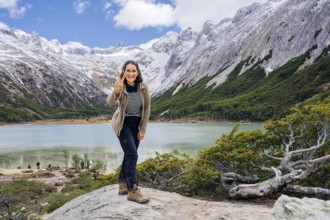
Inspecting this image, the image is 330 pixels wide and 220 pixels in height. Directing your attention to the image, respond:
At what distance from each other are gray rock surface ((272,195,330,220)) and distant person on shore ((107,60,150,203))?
365 centimetres

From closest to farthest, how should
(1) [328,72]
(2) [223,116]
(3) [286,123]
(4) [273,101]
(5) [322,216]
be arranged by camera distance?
(5) [322,216]
(3) [286,123]
(1) [328,72]
(4) [273,101]
(2) [223,116]

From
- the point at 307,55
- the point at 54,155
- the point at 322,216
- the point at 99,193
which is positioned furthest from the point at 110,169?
the point at 307,55

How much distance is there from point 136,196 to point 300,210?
415cm

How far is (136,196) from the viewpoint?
9.12 m

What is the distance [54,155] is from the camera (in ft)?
256

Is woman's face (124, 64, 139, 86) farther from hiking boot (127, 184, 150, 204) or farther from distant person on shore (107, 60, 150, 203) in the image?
hiking boot (127, 184, 150, 204)

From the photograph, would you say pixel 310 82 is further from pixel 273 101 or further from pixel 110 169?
pixel 110 169

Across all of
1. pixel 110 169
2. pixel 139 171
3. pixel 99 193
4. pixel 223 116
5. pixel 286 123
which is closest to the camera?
pixel 99 193

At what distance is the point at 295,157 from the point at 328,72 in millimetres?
142407

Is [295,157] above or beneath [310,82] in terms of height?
beneath

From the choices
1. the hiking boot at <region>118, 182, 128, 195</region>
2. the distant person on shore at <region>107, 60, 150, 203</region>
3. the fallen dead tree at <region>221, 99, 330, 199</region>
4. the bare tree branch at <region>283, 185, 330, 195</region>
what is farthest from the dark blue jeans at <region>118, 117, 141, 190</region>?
the bare tree branch at <region>283, 185, 330, 195</region>

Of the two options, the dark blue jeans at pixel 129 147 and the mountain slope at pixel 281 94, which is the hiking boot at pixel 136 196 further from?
the mountain slope at pixel 281 94

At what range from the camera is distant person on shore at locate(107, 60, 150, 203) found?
30.4 feet

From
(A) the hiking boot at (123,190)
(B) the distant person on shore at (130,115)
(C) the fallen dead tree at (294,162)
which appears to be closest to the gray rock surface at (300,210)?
(B) the distant person on shore at (130,115)
